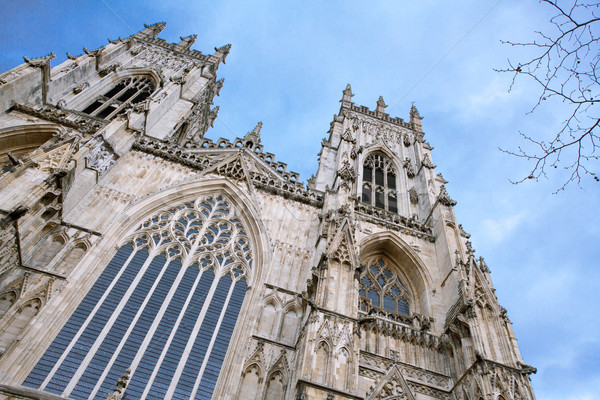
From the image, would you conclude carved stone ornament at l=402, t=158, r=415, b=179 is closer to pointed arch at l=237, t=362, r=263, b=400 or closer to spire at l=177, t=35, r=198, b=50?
pointed arch at l=237, t=362, r=263, b=400

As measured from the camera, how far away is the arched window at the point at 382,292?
1198 cm

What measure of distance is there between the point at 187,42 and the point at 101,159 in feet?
58.1

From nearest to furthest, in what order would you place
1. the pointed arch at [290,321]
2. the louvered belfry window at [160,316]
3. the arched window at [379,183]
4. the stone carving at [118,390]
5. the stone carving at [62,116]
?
1. the stone carving at [118,390]
2. the louvered belfry window at [160,316]
3. the pointed arch at [290,321]
4. the stone carving at [62,116]
5. the arched window at [379,183]

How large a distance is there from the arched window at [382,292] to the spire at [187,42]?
1946 centimetres

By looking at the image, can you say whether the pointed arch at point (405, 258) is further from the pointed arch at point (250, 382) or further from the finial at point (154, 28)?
the finial at point (154, 28)

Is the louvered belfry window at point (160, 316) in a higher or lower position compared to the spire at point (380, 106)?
lower

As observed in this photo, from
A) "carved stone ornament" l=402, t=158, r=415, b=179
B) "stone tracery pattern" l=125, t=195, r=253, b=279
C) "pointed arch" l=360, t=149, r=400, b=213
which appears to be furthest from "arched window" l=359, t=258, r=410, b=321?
"carved stone ornament" l=402, t=158, r=415, b=179

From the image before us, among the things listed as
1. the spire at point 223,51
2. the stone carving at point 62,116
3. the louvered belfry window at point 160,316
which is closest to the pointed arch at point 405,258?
the louvered belfry window at point 160,316

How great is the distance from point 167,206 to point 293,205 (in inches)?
159

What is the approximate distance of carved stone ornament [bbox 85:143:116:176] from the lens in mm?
11783

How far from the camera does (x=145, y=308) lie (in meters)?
9.98

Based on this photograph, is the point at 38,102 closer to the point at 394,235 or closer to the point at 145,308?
the point at 145,308

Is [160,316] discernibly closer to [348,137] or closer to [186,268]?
[186,268]

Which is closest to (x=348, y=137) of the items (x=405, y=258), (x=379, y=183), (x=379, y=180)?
(x=379, y=180)
